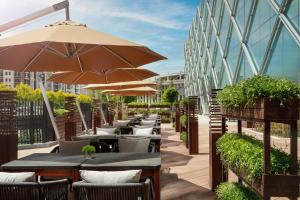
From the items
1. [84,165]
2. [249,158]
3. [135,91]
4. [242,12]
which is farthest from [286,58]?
[84,165]

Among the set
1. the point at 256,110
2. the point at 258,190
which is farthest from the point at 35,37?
the point at 258,190

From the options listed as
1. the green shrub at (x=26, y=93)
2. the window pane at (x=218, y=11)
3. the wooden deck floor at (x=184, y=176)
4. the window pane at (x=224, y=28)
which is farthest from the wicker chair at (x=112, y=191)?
the window pane at (x=218, y=11)

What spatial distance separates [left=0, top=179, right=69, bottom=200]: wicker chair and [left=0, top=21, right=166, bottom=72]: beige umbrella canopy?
6.39 feet

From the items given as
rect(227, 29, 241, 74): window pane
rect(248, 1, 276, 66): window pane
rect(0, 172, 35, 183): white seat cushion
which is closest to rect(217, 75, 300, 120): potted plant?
rect(0, 172, 35, 183): white seat cushion

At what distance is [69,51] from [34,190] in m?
3.42

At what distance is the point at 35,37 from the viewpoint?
4887 mm

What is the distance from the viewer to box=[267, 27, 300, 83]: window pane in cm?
1549

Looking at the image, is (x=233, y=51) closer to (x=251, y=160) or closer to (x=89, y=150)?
(x=89, y=150)

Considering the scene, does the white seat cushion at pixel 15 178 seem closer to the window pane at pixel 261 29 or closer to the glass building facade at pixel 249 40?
the glass building facade at pixel 249 40

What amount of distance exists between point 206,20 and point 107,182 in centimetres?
4745

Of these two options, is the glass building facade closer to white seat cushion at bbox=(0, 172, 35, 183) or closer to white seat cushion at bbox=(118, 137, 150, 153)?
white seat cushion at bbox=(118, 137, 150, 153)

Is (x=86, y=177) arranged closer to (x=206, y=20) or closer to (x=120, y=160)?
(x=120, y=160)

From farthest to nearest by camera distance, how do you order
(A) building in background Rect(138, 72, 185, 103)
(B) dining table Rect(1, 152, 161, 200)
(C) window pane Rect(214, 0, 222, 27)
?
(A) building in background Rect(138, 72, 185, 103)
(C) window pane Rect(214, 0, 222, 27)
(B) dining table Rect(1, 152, 161, 200)

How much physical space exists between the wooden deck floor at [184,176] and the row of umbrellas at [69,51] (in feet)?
7.08
